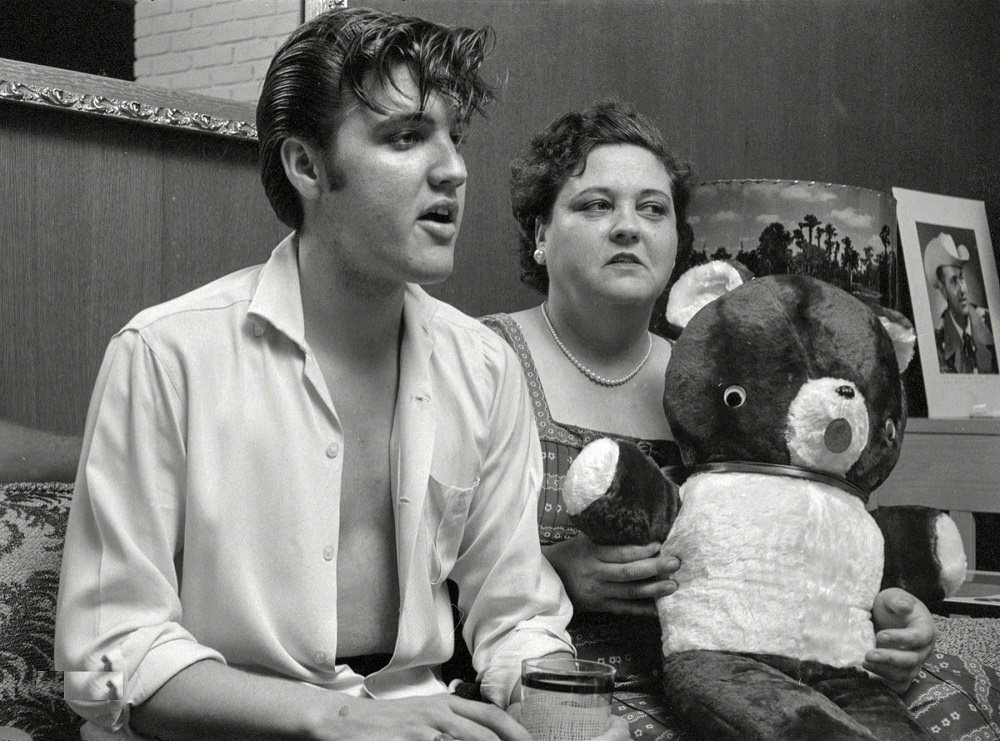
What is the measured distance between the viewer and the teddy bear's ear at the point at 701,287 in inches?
72.5

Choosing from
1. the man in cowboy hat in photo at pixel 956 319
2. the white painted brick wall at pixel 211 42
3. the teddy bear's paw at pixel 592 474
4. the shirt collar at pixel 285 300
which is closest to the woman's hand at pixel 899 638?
the teddy bear's paw at pixel 592 474

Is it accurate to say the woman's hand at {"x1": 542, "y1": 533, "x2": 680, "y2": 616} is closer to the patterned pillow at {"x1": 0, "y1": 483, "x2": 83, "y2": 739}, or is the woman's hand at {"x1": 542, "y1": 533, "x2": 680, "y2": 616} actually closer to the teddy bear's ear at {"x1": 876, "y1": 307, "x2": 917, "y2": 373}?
the teddy bear's ear at {"x1": 876, "y1": 307, "x2": 917, "y2": 373}

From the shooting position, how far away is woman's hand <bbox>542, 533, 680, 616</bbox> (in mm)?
1597

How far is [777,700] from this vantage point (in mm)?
1397

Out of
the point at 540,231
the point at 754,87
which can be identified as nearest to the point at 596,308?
the point at 540,231

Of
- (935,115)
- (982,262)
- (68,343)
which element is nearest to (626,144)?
(68,343)

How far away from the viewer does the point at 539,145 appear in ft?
6.93

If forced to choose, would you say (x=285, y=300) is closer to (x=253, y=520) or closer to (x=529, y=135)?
(x=253, y=520)

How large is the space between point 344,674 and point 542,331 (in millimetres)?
813

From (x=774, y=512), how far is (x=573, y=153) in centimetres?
79

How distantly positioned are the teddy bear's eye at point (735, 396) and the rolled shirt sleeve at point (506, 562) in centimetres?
29

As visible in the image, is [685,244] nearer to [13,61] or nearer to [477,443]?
[477,443]

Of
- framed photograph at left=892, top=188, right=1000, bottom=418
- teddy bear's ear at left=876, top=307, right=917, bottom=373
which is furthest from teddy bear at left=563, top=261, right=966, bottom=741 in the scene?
framed photograph at left=892, top=188, right=1000, bottom=418

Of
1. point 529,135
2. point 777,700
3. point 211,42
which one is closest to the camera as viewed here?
point 777,700
